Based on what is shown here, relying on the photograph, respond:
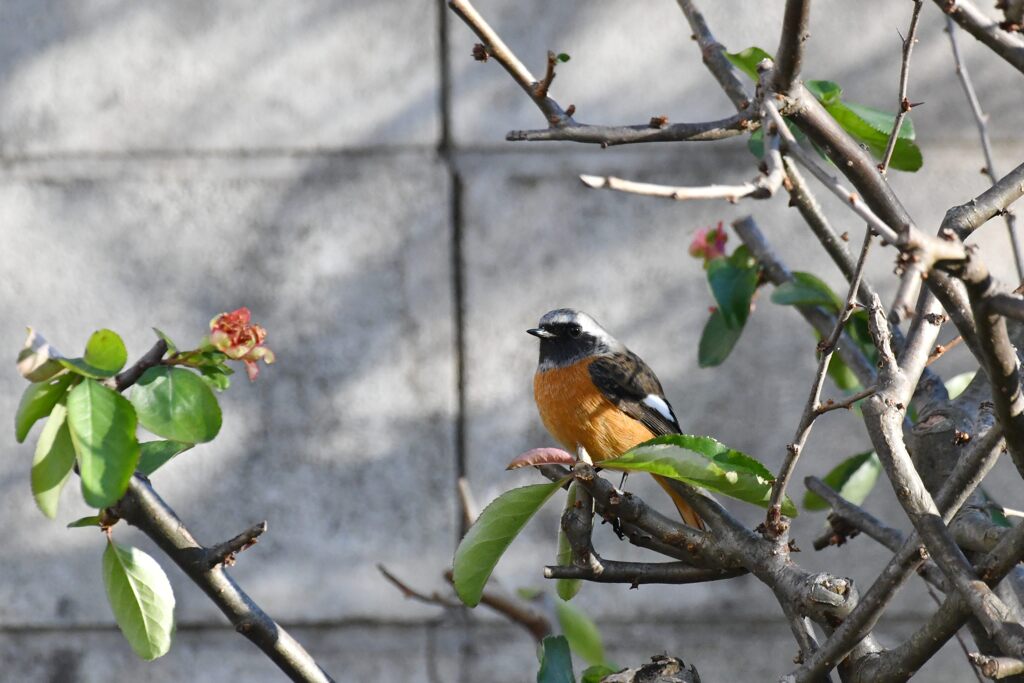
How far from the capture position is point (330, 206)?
3268 millimetres

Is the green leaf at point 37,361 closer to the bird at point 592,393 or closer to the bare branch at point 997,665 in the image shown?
the bare branch at point 997,665

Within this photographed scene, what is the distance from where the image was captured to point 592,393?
2848mm

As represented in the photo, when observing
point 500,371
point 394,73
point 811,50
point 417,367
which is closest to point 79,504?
point 417,367

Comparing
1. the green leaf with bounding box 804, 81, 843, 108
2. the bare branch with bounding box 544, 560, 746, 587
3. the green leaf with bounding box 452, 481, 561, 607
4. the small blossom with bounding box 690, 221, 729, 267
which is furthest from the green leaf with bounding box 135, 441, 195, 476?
the small blossom with bounding box 690, 221, 729, 267

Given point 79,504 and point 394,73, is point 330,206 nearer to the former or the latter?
point 394,73

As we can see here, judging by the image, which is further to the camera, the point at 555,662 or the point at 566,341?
the point at 566,341

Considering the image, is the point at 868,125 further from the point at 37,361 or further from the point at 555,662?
the point at 37,361

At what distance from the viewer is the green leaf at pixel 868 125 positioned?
1.70 m

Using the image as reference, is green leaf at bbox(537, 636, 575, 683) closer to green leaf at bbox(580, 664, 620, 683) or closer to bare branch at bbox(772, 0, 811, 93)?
green leaf at bbox(580, 664, 620, 683)

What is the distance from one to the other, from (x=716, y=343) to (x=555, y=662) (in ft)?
3.62

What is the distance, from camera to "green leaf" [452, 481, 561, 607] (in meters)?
1.31

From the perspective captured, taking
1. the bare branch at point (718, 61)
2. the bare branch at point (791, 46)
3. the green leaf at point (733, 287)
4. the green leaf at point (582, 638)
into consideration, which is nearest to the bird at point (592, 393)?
the green leaf at point (733, 287)

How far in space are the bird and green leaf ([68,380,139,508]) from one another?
1.58 meters

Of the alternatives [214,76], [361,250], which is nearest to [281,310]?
[361,250]
